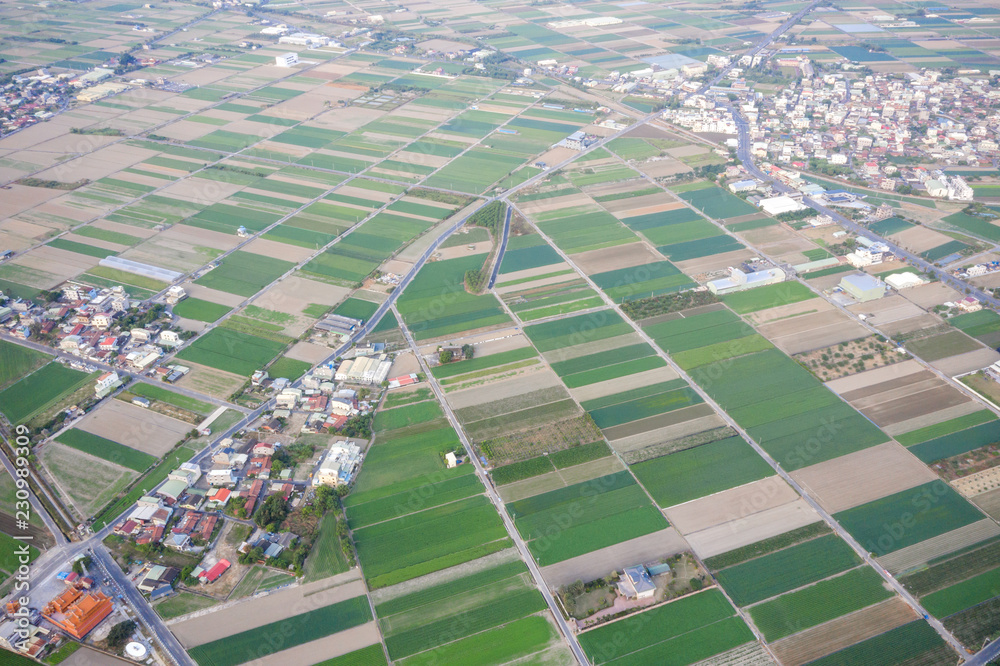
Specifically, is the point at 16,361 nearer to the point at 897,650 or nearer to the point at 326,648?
the point at 326,648

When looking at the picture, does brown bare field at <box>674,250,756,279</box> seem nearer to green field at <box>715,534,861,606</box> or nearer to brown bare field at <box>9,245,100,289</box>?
green field at <box>715,534,861,606</box>

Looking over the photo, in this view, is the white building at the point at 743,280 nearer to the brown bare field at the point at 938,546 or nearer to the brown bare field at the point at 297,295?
the brown bare field at the point at 938,546

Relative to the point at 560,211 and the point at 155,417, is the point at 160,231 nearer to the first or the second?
the point at 155,417

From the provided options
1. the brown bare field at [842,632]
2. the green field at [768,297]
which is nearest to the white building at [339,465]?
the brown bare field at [842,632]

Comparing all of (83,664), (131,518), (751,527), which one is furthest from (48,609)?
(751,527)

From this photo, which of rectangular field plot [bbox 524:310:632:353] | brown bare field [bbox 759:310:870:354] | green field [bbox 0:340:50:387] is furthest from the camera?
rectangular field plot [bbox 524:310:632:353]

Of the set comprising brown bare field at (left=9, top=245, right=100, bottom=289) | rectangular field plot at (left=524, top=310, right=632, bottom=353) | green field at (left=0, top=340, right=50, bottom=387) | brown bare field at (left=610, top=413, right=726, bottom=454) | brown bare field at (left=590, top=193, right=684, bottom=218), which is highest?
brown bare field at (left=590, top=193, right=684, bottom=218)
